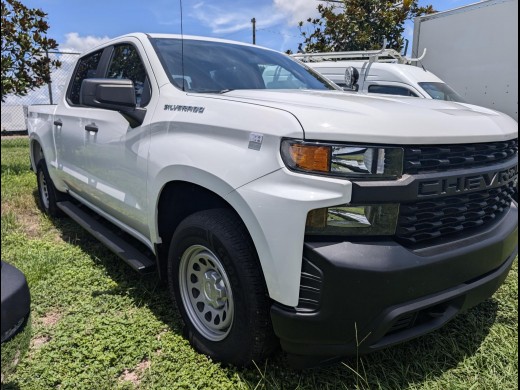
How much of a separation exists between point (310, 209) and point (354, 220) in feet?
0.64

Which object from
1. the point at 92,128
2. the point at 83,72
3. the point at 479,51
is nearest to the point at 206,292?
the point at 92,128

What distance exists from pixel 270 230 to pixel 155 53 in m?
1.69

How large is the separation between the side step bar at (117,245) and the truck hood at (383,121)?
3.99ft

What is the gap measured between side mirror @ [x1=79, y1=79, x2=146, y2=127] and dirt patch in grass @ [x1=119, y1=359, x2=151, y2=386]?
1411 mm

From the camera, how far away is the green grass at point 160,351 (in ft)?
7.24

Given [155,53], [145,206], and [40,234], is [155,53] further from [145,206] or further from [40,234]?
[40,234]

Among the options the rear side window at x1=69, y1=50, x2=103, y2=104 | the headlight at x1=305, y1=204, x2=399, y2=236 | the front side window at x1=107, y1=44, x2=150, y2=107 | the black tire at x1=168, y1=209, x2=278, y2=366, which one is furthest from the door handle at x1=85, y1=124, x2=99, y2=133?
the headlight at x1=305, y1=204, x2=399, y2=236

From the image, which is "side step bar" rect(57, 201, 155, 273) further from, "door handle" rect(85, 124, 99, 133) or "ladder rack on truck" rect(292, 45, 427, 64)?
"ladder rack on truck" rect(292, 45, 427, 64)

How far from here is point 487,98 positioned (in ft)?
24.6

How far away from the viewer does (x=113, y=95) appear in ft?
8.43

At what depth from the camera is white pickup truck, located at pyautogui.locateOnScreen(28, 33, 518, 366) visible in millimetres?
1763

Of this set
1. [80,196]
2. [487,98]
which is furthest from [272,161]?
[487,98]

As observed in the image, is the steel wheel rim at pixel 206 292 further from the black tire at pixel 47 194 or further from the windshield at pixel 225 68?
the black tire at pixel 47 194

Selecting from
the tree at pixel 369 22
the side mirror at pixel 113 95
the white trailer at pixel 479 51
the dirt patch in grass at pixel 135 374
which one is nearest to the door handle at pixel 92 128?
the side mirror at pixel 113 95
